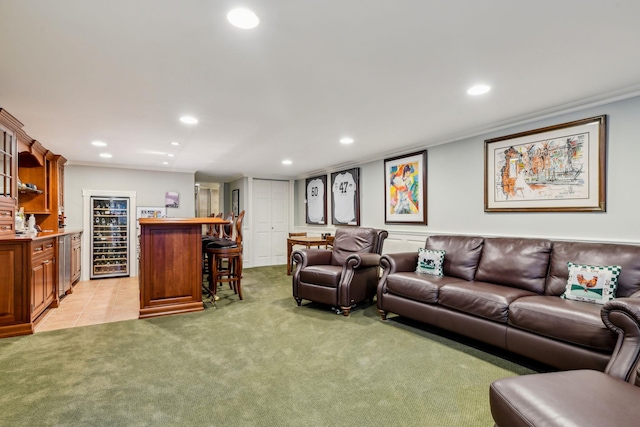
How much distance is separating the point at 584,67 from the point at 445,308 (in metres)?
2.14

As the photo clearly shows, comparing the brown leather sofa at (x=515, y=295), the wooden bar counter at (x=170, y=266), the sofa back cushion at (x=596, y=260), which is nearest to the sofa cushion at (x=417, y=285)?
the brown leather sofa at (x=515, y=295)

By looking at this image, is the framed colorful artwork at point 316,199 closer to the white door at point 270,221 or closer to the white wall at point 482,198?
the white door at point 270,221

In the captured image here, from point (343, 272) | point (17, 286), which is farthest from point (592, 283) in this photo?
point (17, 286)

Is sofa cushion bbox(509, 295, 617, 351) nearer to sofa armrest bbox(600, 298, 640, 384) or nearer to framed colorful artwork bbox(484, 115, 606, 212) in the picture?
sofa armrest bbox(600, 298, 640, 384)

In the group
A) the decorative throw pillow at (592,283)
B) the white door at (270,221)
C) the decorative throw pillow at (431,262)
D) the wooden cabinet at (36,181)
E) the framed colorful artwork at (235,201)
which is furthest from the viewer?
the framed colorful artwork at (235,201)

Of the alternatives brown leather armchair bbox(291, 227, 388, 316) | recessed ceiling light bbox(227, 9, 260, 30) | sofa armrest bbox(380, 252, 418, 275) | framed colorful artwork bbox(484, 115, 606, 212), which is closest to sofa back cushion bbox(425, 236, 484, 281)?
sofa armrest bbox(380, 252, 418, 275)

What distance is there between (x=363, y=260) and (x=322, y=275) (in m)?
0.52

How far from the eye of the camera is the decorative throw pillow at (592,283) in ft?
7.57

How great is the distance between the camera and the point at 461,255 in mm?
3412

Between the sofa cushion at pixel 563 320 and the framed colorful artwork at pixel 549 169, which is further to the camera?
the framed colorful artwork at pixel 549 169

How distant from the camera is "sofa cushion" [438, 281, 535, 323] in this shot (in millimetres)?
2492

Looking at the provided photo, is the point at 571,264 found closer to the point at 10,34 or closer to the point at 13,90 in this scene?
the point at 10,34

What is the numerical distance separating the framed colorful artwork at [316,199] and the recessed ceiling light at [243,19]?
505 cm

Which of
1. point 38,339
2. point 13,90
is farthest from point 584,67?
point 38,339
